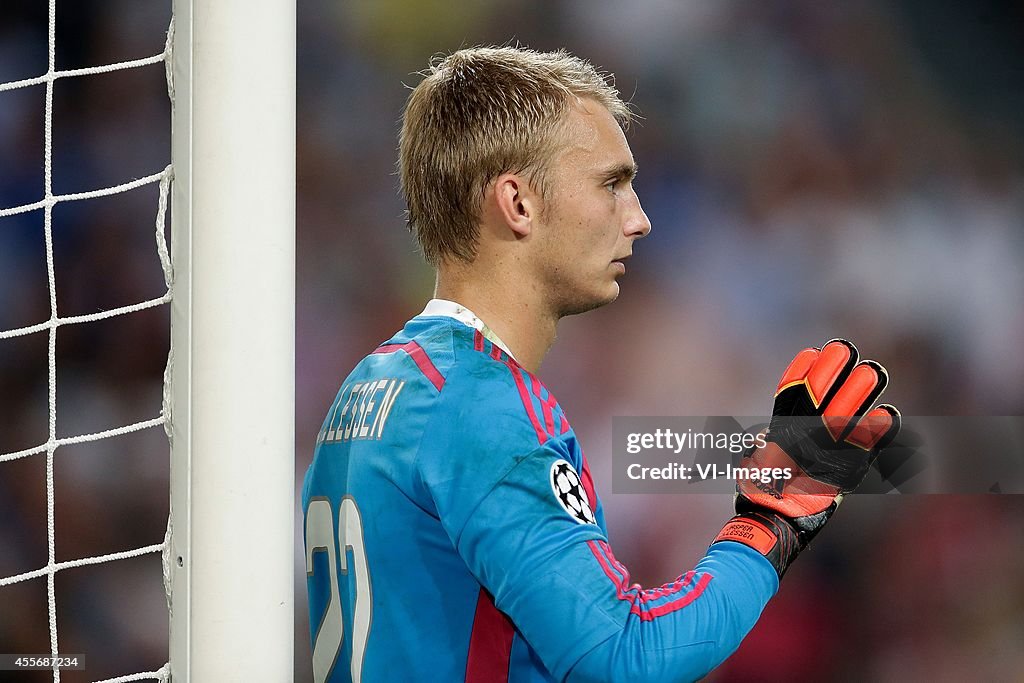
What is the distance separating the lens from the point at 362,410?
3.66 feet

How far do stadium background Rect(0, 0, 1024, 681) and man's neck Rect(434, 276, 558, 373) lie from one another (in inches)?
94.8

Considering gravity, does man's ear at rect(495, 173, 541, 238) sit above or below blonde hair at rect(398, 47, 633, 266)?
below

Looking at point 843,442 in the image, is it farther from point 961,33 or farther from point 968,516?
point 961,33

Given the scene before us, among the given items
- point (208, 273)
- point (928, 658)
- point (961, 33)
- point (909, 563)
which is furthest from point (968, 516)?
point (208, 273)

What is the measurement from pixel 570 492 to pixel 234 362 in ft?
Answer: 1.12

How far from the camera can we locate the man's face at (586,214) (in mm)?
1157

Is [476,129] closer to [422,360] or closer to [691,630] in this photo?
[422,360]

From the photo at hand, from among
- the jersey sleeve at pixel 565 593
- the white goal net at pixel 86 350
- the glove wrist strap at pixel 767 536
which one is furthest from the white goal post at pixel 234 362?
the white goal net at pixel 86 350

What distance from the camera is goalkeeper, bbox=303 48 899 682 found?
928mm

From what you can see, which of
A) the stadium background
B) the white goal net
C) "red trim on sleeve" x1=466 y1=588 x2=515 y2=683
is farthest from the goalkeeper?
the stadium background

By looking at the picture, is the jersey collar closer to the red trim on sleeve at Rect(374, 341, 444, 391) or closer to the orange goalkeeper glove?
the red trim on sleeve at Rect(374, 341, 444, 391)

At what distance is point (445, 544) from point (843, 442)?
546mm

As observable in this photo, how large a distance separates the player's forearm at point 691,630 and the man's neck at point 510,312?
31 centimetres

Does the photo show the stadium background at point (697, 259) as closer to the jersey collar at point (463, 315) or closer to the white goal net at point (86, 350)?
the white goal net at point (86, 350)
